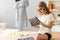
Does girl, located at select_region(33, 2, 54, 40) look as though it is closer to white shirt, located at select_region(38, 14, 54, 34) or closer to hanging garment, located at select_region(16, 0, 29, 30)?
white shirt, located at select_region(38, 14, 54, 34)

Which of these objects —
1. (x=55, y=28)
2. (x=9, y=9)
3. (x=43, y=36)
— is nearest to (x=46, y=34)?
(x=43, y=36)

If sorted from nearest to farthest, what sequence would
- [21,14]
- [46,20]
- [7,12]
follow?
[46,20] → [21,14] → [7,12]

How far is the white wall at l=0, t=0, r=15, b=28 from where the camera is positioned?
14.9ft

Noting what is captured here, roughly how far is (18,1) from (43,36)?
63.1 inches

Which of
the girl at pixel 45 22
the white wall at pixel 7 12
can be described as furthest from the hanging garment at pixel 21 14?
the girl at pixel 45 22

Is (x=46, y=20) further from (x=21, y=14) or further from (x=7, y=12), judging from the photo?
(x=7, y=12)

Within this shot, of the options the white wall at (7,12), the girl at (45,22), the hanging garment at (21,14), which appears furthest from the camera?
the white wall at (7,12)

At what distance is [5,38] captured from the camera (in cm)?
309

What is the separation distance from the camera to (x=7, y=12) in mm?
4566

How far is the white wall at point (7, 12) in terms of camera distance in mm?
4527

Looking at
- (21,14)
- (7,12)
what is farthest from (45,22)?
(7,12)

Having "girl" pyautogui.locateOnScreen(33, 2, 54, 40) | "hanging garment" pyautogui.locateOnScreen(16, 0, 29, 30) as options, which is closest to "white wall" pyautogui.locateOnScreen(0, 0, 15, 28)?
"hanging garment" pyautogui.locateOnScreen(16, 0, 29, 30)

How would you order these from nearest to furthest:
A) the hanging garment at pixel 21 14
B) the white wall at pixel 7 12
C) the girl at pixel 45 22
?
the girl at pixel 45 22 < the hanging garment at pixel 21 14 < the white wall at pixel 7 12

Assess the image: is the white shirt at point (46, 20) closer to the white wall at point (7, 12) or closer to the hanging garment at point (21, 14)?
the hanging garment at point (21, 14)
